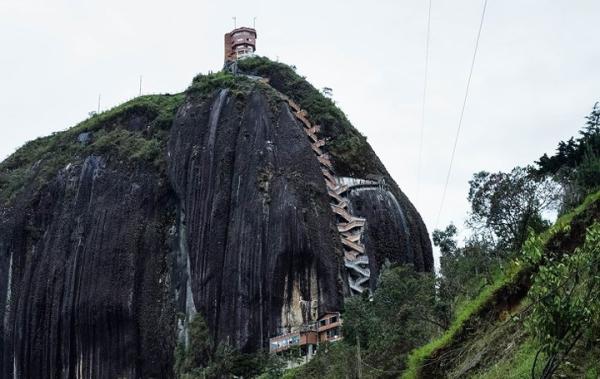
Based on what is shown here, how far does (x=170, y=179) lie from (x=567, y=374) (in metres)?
36.8

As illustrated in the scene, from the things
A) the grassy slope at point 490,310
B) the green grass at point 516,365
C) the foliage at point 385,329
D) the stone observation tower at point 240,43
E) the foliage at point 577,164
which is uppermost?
the stone observation tower at point 240,43

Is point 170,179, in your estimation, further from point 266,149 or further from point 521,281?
point 521,281

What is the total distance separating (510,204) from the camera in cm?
2452

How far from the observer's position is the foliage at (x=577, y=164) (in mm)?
22516

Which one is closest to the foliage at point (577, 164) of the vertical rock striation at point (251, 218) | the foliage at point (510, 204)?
the foliage at point (510, 204)

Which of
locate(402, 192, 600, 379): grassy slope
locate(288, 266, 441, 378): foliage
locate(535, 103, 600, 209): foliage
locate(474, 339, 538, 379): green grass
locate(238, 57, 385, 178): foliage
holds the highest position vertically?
locate(238, 57, 385, 178): foliage

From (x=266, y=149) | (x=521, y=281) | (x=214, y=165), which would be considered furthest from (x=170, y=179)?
(x=521, y=281)

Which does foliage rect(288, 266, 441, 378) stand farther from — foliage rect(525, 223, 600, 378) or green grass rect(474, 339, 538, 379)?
Result: foliage rect(525, 223, 600, 378)

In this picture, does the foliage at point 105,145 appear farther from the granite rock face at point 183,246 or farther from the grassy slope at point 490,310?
the grassy slope at point 490,310

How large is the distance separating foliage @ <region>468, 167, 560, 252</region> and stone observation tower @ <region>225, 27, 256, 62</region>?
3368cm

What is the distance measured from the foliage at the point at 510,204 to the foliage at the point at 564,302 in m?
13.3

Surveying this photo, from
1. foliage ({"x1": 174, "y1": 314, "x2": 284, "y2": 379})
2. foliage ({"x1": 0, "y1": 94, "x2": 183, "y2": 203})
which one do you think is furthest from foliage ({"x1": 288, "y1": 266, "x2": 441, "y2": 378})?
foliage ({"x1": 0, "y1": 94, "x2": 183, "y2": 203})

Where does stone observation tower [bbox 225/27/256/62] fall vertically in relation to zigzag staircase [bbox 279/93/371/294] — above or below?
above

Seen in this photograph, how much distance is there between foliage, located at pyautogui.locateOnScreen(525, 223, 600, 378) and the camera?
976 centimetres
